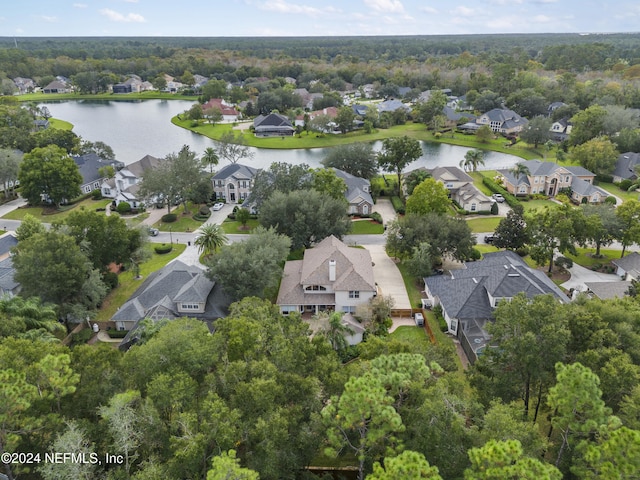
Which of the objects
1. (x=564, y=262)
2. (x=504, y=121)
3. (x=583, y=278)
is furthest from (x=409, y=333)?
(x=504, y=121)

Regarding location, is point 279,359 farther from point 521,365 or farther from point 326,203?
point 326,203

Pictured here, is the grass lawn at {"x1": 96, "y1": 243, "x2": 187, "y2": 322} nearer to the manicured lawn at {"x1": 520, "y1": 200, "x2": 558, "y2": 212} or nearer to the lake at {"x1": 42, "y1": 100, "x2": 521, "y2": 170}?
the lake at {"x1": 42, "y1": 100, "x2": 521, "y2": 170}

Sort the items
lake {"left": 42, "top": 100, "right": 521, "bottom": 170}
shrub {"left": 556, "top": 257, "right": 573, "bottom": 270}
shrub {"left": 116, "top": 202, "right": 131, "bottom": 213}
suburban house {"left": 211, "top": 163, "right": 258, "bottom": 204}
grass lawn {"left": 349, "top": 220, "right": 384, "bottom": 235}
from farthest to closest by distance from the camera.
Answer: lake {"left": 42, "top": 100, "right": 521, "bottom": 170} → suburban house {"left": 211, "top": 163, "right": 258, "bottom": 204} → shrub {"left": 116, "top": 202, "right": 131, "bottom": 213} → grass lawn {"left": 349, "top": 220, "right": 384, "bottom": 235} → shrub {"left": 556, "top": 257, "right": 573, "bottom": 270}

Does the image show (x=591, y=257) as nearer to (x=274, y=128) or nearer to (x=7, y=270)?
(x=7, y=270)

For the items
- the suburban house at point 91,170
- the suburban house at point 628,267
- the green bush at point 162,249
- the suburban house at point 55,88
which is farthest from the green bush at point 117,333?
the suburban house at point 55,88

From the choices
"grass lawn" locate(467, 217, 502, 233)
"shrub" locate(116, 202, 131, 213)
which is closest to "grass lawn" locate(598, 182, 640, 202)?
"grass lawn" locate(467, 217, 502, 233)

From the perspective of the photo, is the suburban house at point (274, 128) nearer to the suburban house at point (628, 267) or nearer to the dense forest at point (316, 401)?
the suburban house at point (628, 267)
